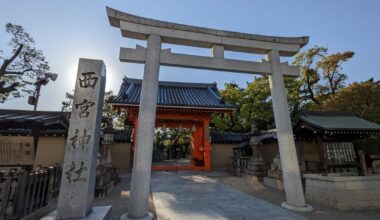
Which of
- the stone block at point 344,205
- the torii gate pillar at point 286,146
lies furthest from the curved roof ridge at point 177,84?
the stone block at point 344,205

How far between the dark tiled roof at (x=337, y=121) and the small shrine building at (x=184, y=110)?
515 cm

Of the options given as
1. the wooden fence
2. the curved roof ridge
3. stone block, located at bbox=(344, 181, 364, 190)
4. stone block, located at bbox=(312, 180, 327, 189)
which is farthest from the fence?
the wooden fence

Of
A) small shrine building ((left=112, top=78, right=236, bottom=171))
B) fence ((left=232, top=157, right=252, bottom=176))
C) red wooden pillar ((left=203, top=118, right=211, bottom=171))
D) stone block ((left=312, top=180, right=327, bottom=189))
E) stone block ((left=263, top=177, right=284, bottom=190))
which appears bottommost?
stone block ((left=263, top=177, right=284, bottom=190))

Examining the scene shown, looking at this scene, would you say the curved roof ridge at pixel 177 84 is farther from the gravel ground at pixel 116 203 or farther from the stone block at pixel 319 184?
the stone block at pixel 319 184

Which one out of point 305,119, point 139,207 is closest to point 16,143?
point 139,207

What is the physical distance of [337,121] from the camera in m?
9.52

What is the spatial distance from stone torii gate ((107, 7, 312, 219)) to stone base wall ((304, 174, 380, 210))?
107 centimetres

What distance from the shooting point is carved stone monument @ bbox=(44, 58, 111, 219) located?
370 cm

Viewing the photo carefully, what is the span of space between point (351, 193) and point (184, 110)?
9810 millimetres

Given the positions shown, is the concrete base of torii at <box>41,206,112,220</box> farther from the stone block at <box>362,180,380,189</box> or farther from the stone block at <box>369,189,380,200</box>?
the stone block at <box>369,189,380,200</box>

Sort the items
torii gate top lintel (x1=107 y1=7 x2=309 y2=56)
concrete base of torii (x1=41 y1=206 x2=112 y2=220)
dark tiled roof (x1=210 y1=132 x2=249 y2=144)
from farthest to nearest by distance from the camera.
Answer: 1. dark tiled roof (x1=210 y1=132 x2=249 y2=144)
2. torii gate top lintel (x1=107 y1=7 x2=309 y2=56)
3. concrete base of torii (x1=41 y1=206 x2=112 y2=220)

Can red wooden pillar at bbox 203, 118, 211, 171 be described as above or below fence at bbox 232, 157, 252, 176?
above

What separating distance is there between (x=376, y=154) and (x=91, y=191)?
43.9ft

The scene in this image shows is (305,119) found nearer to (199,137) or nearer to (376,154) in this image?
(376,154)
